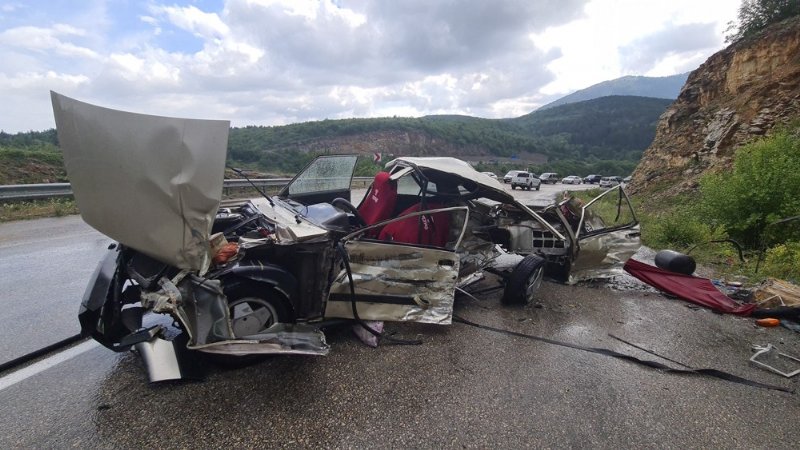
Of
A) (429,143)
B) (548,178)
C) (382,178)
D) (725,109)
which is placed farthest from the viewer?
(429,143)

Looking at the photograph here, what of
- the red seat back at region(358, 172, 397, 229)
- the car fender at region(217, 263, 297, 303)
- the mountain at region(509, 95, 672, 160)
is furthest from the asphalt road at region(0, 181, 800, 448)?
the mountain at region(509, 95, 672, 160)

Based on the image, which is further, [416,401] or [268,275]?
[268,275]

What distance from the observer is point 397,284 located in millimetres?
3398

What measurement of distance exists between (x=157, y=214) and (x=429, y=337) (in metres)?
2.39

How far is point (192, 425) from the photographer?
2.34 m

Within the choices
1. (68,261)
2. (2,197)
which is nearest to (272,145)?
(2,197)

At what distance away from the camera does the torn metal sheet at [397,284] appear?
324 cm

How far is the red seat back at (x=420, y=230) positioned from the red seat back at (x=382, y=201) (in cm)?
26

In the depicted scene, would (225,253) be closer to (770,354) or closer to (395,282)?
(395,282)

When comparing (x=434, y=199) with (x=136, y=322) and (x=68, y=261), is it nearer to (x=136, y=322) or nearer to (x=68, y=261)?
(x=136, y=322)

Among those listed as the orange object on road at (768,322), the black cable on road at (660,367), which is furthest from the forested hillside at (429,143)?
the orange object on road at (768,322)

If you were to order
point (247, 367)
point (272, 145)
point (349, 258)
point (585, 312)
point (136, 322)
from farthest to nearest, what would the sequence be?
point (272, 145) < point (585, 312) < point (349, 258) < point (247, 367) < point (136, 322)

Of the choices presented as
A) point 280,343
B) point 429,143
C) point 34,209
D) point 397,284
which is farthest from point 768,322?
point 429,143

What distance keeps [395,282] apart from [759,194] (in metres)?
7.49
